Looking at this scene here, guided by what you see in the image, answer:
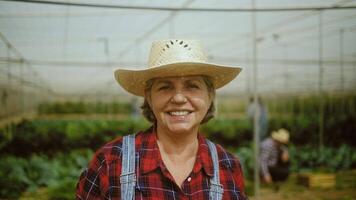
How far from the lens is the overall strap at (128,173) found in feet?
5.60

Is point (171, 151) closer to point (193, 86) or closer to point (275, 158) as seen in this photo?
point (193, 86)

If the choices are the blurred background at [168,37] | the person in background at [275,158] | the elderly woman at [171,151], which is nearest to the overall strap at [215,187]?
→ the elderly woman at [171,151]

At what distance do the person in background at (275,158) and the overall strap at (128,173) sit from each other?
5952mm

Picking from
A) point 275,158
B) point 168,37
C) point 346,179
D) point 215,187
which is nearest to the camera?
point 215,187

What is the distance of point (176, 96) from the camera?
1.81 meters

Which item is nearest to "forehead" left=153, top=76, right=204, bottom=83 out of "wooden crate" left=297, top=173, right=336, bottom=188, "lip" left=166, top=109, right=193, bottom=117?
"lip" left=166, top=109, right=193, bottom=117

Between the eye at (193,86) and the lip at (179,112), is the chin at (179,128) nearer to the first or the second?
the lip at (179,112)

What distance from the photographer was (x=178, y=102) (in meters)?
1.81

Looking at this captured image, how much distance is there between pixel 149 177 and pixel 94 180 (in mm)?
223

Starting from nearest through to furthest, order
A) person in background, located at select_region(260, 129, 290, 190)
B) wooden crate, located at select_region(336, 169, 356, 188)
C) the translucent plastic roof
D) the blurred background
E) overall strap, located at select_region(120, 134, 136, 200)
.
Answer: overall strap, located at select_region(120, 134, 136, 200) < the translucent plastic roof < the blurred background < person in background, located at select_region(260, 129, 290, 190) < wooden crate, located at select_region(336, 169, 356, 188)

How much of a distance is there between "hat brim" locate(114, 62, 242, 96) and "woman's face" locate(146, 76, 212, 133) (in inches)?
1.2

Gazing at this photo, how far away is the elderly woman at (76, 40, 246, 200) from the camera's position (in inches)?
69.2

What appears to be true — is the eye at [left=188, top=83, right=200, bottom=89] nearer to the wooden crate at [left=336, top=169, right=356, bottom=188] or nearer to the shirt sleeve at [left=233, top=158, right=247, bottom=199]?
the shirt sleeve at [left=233, top=158, right=247, bottom=199]

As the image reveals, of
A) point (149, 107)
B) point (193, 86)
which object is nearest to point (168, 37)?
point (149, 107)
